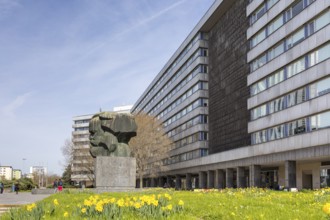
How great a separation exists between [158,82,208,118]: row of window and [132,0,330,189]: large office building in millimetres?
220

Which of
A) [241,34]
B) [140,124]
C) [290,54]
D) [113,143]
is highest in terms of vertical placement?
[241,34]

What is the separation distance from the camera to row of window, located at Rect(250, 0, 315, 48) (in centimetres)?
4697

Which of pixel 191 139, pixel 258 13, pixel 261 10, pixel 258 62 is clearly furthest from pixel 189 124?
pixel 261 10

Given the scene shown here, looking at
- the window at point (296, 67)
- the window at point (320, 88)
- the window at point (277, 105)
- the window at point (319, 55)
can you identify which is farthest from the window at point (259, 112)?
the window at point (319, 55)

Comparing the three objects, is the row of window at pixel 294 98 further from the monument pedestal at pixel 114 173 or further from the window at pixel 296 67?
the monument pedestal at pixel 114 173

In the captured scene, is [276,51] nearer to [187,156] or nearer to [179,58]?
[187,156]

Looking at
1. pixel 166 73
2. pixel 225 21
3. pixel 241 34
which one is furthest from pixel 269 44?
pixel 166 73

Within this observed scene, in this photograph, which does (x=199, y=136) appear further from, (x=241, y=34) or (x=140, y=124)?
(x=241, y=34)

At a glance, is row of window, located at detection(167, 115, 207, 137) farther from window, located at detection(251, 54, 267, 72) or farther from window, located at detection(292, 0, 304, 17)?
window, located at detection(292, 0, 304, 17)

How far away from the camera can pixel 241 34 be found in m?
64.0

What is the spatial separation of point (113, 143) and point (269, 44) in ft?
104

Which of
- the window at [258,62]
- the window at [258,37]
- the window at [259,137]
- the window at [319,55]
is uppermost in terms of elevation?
the window at [258,37]

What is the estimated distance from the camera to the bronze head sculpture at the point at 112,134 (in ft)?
92.6

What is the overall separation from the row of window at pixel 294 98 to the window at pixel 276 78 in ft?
6.92
